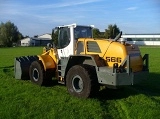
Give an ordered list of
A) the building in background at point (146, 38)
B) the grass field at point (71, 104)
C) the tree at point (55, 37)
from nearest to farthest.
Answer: the grass field at point (71, 104) → the tree at point (55, 37) → the building in background at point (146, 38)

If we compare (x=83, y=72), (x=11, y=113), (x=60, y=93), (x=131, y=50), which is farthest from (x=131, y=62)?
(x=11, y=113)

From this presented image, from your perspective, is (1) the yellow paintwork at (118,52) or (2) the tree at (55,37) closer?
(1) the yellow paintwork at (118,52)

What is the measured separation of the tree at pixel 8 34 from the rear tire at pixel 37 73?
103m

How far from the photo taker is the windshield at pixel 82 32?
11.0 meters

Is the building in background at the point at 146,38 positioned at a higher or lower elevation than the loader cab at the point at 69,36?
higher

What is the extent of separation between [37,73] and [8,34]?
106453mm

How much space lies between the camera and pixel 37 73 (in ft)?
39.7

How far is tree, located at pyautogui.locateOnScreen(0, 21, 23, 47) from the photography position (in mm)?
111688

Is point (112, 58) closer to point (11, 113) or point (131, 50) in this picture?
point (131, 50)

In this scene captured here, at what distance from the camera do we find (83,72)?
940cm

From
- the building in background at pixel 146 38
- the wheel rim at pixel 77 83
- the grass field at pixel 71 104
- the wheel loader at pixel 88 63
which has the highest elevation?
the building in background at pixel 146 38

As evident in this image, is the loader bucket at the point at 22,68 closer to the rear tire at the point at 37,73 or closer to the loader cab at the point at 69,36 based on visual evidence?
the rear tire at the point at 37,73

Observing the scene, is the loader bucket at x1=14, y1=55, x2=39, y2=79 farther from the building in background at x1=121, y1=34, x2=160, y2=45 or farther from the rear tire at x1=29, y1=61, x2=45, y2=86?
the building in background at x1=121, y1=34, x2=160, y2=45

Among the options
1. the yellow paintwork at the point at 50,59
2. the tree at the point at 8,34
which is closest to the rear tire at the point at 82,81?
the yellow paintwork at the point at 50,59
